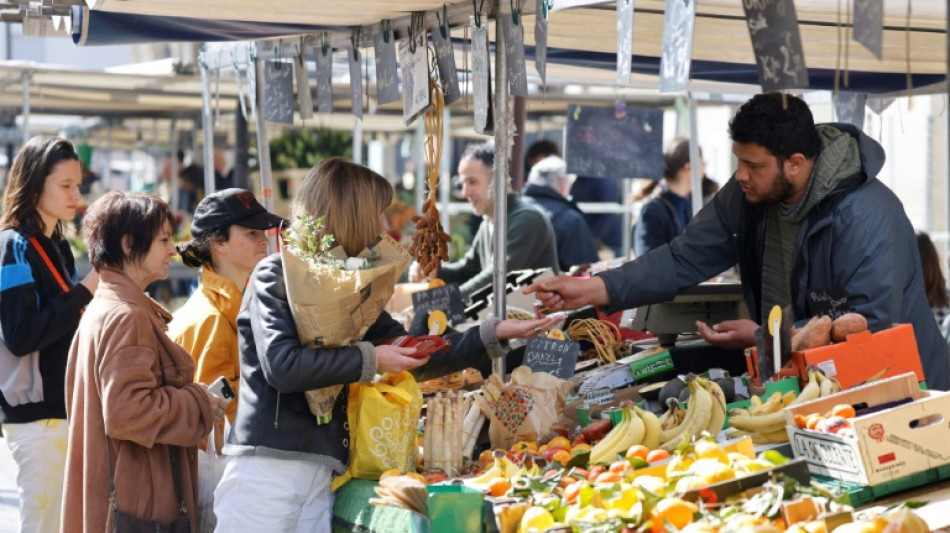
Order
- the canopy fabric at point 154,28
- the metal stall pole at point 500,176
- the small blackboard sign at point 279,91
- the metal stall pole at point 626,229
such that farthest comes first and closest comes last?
the metal stall pole at point 626,229
the small blackboard sign at point 279,91
the canopy fabric at point 154,28
the metal stall pole at point 500,176

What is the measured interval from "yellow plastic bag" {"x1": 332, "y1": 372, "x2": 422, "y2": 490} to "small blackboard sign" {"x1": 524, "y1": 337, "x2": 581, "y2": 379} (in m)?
0.67

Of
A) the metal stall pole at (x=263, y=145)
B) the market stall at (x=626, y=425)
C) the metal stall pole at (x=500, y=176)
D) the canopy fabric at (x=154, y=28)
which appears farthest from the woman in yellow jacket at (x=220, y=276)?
the metal stall pole at (x=263, y=145)

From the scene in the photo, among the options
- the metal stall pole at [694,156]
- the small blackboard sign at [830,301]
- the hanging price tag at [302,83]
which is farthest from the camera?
the metal stall pole at [694,156]

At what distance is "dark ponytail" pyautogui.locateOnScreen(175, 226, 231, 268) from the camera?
3947 millimetres

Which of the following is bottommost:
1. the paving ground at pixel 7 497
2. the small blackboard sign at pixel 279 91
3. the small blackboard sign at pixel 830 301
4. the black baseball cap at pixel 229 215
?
the paving ground at pixel 7 497

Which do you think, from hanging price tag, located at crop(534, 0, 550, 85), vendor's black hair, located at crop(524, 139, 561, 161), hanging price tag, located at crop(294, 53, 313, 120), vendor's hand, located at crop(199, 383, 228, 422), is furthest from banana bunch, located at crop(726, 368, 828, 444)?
vendor's black hair, located at crop(524, 139, 561, 161)

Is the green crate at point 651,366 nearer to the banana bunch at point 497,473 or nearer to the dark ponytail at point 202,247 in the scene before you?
the banana bunch at point 497,473

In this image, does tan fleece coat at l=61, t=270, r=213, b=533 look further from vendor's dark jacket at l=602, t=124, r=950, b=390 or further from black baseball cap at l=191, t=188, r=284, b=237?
vendor's dark jacket at l=602, t=124, r=950, b=390

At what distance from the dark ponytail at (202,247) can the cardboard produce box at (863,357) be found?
6.24 ft

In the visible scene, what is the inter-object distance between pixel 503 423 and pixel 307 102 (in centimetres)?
247

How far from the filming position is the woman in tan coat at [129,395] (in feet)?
10.8

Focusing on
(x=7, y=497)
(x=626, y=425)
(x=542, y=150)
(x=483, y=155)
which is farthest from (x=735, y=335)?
(x=542, y=150)

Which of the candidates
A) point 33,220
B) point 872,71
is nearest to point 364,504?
point 33,220

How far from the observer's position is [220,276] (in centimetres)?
390
